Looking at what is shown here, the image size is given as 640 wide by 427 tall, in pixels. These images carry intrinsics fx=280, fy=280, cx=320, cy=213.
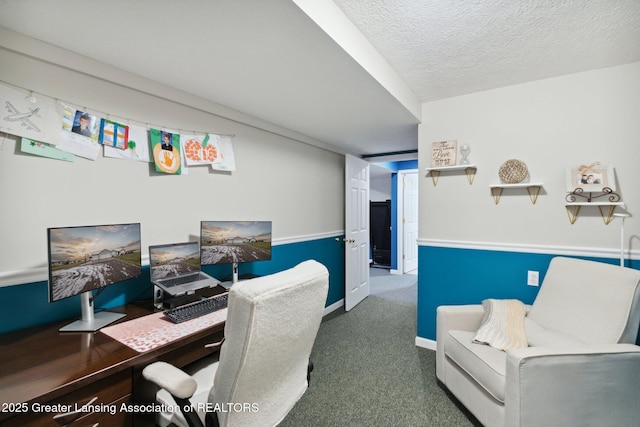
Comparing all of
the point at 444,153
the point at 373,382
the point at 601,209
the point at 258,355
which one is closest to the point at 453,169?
the point at 444,153

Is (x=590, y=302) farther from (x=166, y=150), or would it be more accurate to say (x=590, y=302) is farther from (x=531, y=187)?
(x=166, y=150)

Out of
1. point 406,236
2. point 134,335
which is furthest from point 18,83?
point 406,236

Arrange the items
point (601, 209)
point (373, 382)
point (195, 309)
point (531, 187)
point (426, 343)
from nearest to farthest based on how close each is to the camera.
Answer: point (195, 309) → point (601, 209) → point (373, 382) → point (531, 187) → point (426, 343)

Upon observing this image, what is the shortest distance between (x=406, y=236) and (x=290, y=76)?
467 centimetres

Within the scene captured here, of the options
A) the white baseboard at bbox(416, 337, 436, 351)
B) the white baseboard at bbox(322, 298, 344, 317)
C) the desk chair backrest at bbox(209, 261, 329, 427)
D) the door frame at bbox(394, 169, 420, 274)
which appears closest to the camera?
the desk chair backrest at bbox(209, 261, 329, 427)

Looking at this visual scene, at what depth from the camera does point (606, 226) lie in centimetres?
204

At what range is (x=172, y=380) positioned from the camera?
96 centimetres

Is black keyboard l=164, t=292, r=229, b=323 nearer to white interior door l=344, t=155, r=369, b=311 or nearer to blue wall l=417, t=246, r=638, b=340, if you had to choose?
blue wall l=417, t=246, r=638, b=340

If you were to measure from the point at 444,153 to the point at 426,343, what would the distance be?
5.98 ft

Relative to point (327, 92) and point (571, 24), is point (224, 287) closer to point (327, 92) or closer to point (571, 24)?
point (327, 92)

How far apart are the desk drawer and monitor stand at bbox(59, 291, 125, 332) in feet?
1.29

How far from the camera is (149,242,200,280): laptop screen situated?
166 centimetres

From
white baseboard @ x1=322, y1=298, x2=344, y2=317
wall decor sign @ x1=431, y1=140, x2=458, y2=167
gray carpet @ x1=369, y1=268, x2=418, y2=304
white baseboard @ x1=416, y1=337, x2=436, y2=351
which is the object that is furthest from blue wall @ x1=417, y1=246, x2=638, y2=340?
gray carpet @ x1=369, y1=268, x2=418, y2=304

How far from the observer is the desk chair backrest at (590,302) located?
1530 mm
